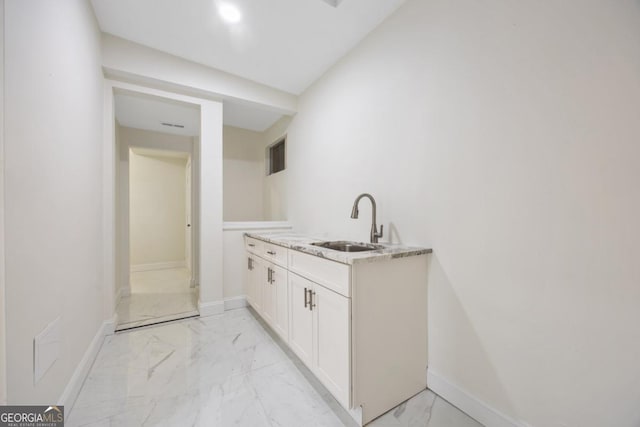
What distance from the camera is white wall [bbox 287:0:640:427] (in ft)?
2.99

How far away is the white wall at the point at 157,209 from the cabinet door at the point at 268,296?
144 inches

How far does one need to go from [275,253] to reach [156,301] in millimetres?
2116

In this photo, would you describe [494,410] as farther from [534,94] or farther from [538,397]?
[534,94]

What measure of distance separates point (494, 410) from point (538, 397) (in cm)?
24

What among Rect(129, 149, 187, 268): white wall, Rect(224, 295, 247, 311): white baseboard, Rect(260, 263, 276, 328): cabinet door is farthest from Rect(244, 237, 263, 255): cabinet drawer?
Rect(129, 149, 187, 268): white wall

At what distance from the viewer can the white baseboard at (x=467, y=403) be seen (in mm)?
1200

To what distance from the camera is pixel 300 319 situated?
5.48 ft

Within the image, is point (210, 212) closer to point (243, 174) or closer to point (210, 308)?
point (210, 308)

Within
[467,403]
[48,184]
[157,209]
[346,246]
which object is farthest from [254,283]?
[157,209]

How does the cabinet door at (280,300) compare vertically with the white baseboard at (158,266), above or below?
above

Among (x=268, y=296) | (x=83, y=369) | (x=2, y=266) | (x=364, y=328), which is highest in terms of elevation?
(x=2, y=266)

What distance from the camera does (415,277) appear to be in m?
1.48

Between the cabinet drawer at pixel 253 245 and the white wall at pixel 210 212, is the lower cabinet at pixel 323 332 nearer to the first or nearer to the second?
the cabinet drawer at pixel 253 245

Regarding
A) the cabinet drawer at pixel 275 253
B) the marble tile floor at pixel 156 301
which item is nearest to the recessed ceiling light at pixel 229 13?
the cabinet drawer at pixel 275 253
